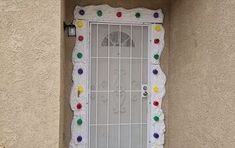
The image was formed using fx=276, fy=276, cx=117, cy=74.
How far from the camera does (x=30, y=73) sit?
18.0 ft

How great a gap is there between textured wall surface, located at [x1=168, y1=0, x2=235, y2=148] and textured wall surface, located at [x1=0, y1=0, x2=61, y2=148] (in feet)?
9.83

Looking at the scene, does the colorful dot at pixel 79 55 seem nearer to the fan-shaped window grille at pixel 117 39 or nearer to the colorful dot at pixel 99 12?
the fan-shaped window grille at pixel 117 39

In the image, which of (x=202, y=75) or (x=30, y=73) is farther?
(x=202, y=75)

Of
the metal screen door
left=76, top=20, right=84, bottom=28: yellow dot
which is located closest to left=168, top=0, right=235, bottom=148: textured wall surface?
the metal screen door

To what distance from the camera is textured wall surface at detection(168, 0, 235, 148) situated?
4980 millimetres

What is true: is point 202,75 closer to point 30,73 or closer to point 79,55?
point 79,55

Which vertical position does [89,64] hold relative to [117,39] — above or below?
below

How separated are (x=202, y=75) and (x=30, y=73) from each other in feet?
11.7

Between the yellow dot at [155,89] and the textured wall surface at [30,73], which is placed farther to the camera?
the yellow dot at [155,89]

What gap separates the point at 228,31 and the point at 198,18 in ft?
3.95

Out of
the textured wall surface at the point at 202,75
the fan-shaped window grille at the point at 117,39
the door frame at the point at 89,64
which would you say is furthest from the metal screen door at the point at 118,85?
the textured wall surface at the point at 202,75

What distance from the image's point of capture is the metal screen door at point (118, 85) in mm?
7445

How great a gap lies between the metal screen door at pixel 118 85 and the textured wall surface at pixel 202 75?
32.4 inches

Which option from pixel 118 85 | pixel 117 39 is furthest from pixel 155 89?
pixel 117 39
